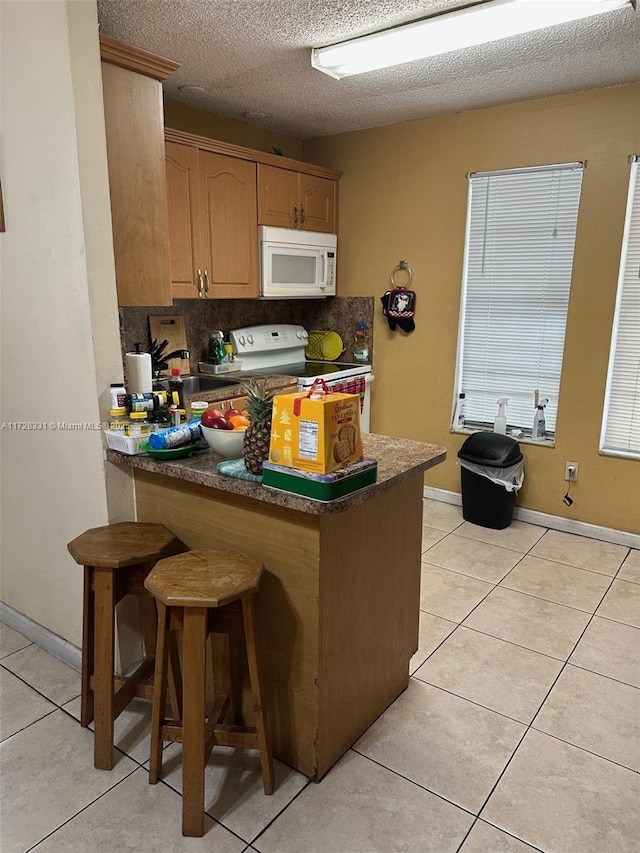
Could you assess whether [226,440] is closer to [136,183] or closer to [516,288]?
[136,183]

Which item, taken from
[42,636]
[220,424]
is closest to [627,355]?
[220,424]

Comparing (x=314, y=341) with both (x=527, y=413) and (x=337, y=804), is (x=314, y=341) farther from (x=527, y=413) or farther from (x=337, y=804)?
(x=337, y=804)

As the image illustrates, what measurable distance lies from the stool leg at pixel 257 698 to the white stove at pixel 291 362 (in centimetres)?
225

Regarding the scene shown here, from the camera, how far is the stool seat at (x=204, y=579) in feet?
4.87

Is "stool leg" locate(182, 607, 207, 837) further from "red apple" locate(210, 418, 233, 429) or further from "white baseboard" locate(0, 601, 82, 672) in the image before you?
"white baseboard" locate(0, 601, 82, 672)

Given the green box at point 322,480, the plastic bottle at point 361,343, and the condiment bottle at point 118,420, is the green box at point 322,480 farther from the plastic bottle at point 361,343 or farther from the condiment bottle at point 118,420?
the plastic bottle at point 361,343

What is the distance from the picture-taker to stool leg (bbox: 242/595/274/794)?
160 cm

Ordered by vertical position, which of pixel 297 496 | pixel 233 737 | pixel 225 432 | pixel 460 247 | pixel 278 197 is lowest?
pixel 233 737

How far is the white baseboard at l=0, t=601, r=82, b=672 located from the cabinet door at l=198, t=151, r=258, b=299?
6.36 feet

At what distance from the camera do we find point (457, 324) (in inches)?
152

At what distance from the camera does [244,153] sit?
3.47m

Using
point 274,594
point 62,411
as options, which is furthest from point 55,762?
point 62,411

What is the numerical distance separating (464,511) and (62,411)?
8.53ft

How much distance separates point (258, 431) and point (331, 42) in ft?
6.32
